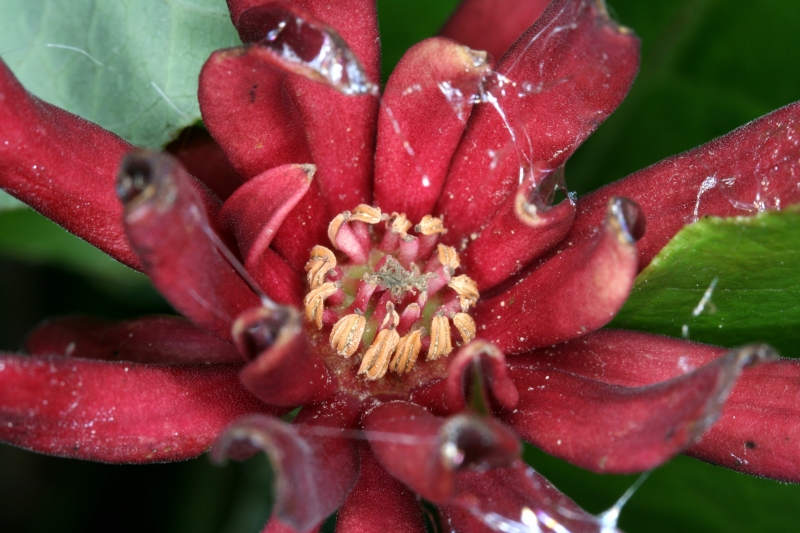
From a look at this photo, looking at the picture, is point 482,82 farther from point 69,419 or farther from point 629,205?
point 69,419

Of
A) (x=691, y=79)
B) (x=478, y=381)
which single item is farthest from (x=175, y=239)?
(x=691, y=79)

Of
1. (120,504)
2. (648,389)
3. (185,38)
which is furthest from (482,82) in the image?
(120,504)

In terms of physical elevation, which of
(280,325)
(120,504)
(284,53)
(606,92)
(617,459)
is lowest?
(120,504)

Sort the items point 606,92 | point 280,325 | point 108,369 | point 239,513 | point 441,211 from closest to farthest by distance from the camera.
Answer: point 280,325
point 108,369
point 606,92
point 441,211
point 239,513

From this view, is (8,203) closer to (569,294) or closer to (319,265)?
(319,265)

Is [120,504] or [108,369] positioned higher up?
[108,369]

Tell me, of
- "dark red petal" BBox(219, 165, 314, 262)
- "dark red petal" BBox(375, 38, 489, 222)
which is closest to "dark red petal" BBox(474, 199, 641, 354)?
"dark red petal" BBox(375, 38, 489, 222)

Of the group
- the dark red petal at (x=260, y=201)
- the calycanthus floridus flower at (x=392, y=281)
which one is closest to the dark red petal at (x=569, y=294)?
the calycanthus floridus flower at (x=392, y=281)
